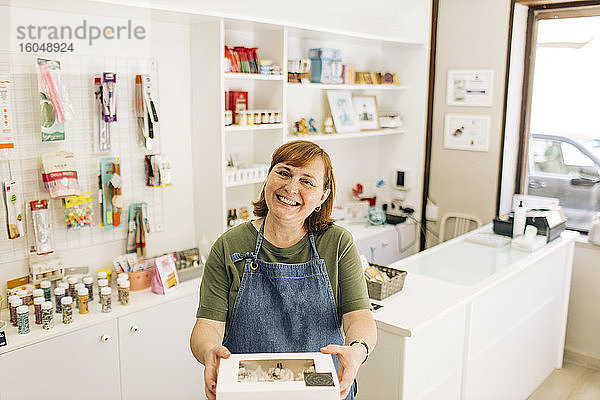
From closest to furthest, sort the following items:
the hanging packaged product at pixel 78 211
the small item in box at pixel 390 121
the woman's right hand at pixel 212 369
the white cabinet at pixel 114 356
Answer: the woman's right hand at pixel 212 369, the white cabinet at pixel 114 356, the hanging packaged product at pixel 78 211, the small item in box at pixel 390 121

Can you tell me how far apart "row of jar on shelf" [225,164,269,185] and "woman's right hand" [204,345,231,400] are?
6.21 ft

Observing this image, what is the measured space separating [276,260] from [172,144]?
183cm

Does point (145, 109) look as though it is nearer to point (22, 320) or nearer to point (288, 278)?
point (22, 320)

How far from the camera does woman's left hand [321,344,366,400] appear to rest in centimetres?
152

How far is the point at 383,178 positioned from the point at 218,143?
6.72ft

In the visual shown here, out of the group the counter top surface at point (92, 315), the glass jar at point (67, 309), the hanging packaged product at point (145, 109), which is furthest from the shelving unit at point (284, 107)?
the glass jar at point (67, 309)

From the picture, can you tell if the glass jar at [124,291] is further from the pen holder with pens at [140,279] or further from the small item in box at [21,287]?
the small item in box at [21,287]

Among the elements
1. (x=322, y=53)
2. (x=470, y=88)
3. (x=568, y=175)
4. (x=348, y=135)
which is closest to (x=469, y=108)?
(x=470, y=88)

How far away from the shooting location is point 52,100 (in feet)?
8.89

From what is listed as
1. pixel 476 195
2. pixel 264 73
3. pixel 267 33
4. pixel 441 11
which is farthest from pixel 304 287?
pixel 441 11

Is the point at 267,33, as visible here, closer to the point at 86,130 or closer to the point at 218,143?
the point at 218,143

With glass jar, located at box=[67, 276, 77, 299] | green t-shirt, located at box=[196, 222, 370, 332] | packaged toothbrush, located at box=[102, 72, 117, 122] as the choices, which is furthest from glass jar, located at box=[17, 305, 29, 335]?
green t-shirt, located at box=[196, 222, 370, 332]

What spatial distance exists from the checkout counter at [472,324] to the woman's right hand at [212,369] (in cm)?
97

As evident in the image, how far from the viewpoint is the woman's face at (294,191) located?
5.52 ft
